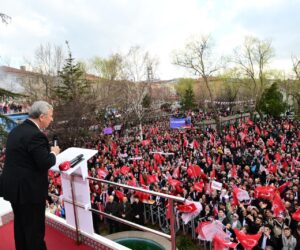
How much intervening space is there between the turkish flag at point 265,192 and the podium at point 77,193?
7.90 metres

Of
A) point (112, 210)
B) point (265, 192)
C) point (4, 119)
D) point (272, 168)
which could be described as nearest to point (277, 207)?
point (265, 192)

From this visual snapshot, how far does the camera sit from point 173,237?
8.84ft

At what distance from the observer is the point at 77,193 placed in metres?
3.75

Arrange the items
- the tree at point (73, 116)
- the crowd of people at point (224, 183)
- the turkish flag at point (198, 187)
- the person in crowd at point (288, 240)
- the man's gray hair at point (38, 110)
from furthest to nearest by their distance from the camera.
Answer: the tree at point (73, 116)
the turkish flag at point (198, 187)
the crowd of people at point (224, 183)
the person in crowd at point (288, 240)
the man's gray hair at point (38, 110)

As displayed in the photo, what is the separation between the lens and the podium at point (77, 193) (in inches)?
Result: 137

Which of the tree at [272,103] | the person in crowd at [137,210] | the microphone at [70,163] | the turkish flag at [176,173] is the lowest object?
the person in crowd at [137,210]

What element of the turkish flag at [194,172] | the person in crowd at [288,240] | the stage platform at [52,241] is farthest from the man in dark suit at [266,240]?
the turkish flag at [194,172]

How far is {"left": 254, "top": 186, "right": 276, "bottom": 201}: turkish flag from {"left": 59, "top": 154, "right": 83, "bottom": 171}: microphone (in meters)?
8.41

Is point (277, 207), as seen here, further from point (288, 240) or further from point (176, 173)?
point (176, 173)

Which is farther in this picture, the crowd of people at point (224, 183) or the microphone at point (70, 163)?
the crowd of people at point (224, 183)

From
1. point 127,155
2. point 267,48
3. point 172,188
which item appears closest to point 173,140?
point 127,155

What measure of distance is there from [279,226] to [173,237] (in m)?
6.47

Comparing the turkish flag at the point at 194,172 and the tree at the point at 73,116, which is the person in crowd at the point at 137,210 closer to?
the turkish flag at the point at 194,172

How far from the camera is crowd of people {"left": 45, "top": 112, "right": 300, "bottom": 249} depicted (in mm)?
8461
